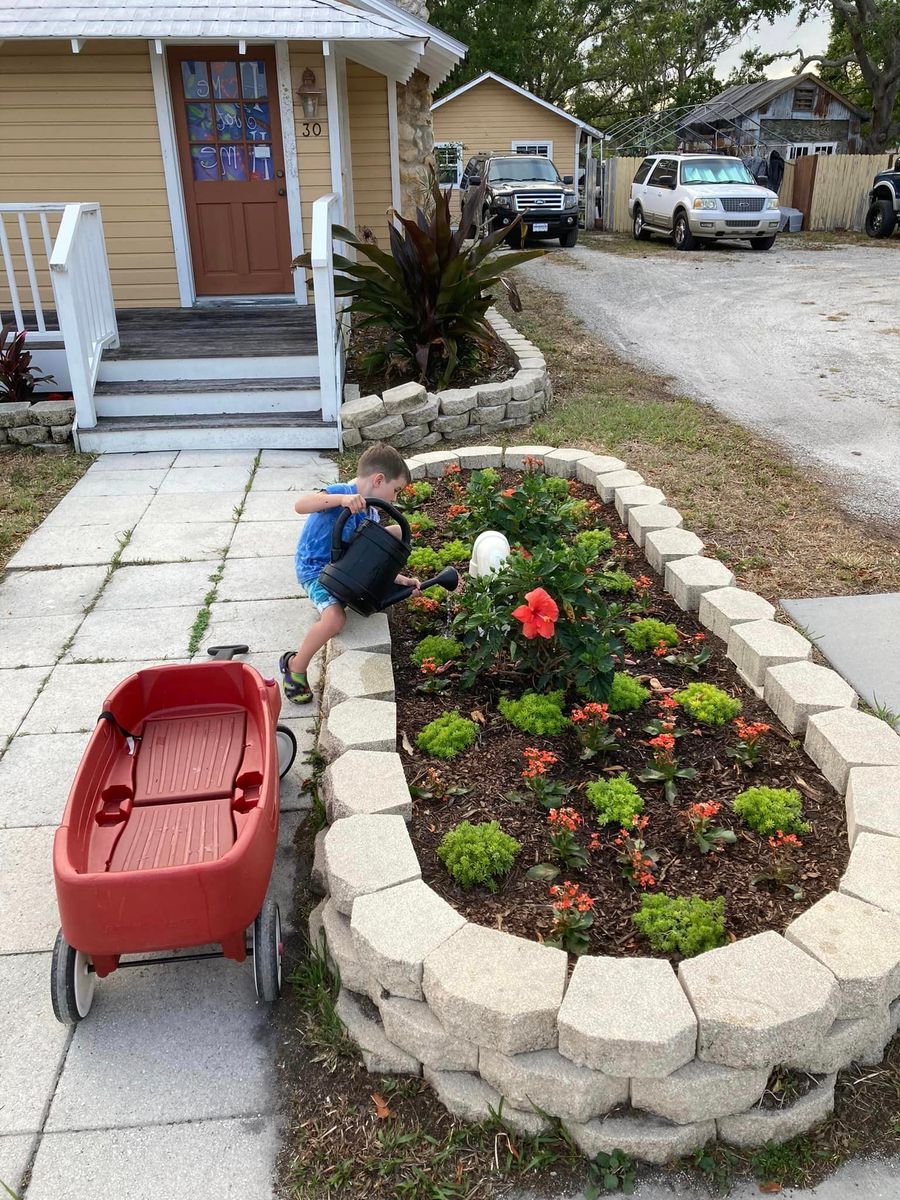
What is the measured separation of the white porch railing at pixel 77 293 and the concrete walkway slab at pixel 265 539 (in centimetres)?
208

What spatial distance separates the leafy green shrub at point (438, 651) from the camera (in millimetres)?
3295

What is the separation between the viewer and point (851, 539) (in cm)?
470

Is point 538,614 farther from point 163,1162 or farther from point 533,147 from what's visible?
point 533,147

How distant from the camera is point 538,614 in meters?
2.77

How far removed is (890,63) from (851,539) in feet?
88.7

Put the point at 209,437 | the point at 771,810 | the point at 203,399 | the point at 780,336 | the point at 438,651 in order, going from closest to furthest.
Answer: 1. the point at 771,810
2. the point at 438,651
3. the point at 209,437
4. the point at 203,399
5. the point at 780,336

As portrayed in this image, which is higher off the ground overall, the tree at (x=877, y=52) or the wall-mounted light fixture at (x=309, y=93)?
the tree at (x=877, y=52)

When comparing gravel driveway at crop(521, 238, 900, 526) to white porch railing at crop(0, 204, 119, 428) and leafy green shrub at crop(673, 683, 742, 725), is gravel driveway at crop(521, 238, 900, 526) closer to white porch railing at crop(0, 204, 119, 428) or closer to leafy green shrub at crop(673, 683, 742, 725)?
leafy green shrub at crop(673, 683, 742, 725)

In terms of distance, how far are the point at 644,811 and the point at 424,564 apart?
1670mm

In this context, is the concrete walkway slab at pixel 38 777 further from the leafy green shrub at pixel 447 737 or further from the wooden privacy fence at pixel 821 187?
the wooden privacy fence at pixel 821 187

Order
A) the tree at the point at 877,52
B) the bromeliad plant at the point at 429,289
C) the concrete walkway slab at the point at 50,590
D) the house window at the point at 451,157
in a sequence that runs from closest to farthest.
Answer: the concrete walkway slab at the point at 50,590 → the bromeliad plant at the point at 429,289 → the tree at the point at 877,52 → the house window at the point at 451,157

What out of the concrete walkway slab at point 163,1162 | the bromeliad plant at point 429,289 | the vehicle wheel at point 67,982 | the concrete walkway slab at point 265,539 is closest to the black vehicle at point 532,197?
the bromeliad plant at point 429,289

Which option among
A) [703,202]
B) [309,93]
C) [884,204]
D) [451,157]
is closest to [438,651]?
[309,93]

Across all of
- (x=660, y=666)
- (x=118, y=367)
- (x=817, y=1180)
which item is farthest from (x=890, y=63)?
(x=817, y=1180)
